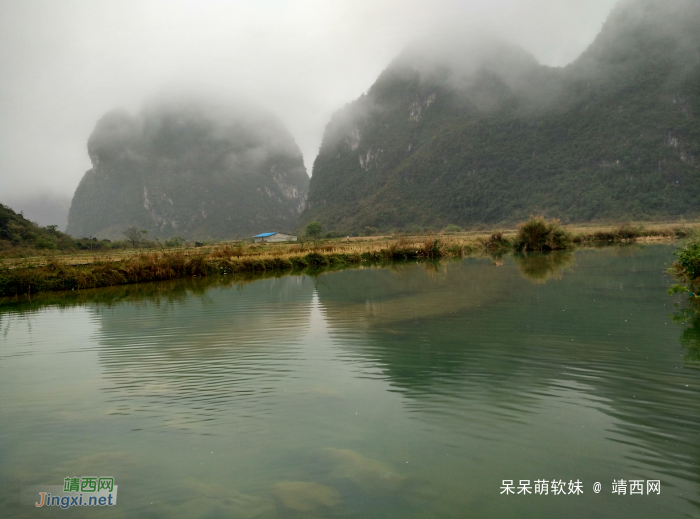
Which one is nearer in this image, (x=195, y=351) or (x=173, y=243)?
(x=195, y=351)

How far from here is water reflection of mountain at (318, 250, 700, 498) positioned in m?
4.46

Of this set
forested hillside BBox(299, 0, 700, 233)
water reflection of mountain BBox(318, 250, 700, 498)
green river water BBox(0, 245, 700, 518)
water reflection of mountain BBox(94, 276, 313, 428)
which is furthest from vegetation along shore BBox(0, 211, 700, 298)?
forested hillside BBox(299, 0, 700, 233)

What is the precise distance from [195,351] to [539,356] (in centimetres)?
558

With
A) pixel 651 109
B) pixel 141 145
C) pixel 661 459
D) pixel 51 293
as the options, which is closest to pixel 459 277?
pixel 661 459

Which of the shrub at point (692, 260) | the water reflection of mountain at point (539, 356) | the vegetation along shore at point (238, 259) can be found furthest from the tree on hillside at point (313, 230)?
the shrub at point (692, 260)

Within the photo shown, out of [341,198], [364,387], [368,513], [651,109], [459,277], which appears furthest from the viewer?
[341,198]

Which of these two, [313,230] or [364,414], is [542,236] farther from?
[313,230]

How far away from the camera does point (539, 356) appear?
21.9 feet

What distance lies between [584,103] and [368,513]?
132 meters

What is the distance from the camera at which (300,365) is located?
268 inches

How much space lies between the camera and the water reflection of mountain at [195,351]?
5.48 meters

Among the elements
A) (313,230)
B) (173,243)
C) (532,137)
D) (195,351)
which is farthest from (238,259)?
(532,137)

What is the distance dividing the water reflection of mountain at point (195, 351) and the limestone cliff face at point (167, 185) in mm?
153978

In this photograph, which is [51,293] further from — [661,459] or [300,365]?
[661,459]
